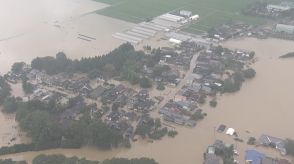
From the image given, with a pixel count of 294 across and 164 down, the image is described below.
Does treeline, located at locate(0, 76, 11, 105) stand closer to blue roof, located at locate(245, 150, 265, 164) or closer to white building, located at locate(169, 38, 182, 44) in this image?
white building, located at locate(169, 38, 182, 44)

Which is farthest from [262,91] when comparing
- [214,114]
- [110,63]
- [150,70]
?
[110,63]

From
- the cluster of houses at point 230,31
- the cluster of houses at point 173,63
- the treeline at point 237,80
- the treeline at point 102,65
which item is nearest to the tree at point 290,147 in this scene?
the treeline at point 237,80

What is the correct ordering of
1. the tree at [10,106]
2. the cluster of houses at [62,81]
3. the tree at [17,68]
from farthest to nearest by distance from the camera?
the tree at [17,68], the cluster of houses at [62,81], the tree at [10,106]

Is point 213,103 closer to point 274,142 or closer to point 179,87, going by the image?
point 179,87

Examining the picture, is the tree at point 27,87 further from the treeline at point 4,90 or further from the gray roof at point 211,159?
the gray roof at point 211,159

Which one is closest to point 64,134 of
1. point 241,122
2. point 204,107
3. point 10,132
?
point 10,132

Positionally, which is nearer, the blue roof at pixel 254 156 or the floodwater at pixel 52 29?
the blue roof at pixel 254 156
